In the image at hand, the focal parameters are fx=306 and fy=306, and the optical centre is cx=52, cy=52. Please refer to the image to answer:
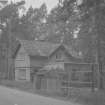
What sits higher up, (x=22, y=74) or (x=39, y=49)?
(x=39, y=49)

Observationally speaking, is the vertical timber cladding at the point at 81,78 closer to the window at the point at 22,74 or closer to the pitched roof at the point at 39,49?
the pitched roof at the point at 39,49

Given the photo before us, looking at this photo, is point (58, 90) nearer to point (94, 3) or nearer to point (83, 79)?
point (83, 79)

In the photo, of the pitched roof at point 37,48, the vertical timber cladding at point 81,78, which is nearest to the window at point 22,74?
the pitched roof at point 37,48

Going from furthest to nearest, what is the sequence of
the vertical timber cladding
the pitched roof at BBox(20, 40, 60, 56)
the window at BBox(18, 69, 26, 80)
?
the window at BBox(18, 69, 26, 80) → the pitched roof at BBox(20, 40, 60, 56) → the vertical timber cladding

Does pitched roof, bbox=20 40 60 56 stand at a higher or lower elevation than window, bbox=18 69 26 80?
higher

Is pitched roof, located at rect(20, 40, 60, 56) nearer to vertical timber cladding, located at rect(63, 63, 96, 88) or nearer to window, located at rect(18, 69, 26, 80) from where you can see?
window, located at rect(18, 69, 26, 80)

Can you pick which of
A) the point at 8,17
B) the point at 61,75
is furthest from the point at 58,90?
the point at 8,17

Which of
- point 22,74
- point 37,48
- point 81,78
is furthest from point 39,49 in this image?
point 81,78

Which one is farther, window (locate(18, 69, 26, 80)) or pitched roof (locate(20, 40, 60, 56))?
window (locate(18, 69, 26, 80))

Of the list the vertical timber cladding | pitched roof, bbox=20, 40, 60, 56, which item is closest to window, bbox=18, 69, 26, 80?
pitched roof, bbox=20, 40, 60, 56

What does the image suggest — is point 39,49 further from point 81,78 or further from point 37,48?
point 81,78

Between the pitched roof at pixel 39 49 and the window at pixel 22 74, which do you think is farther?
the window at pixel 22 74

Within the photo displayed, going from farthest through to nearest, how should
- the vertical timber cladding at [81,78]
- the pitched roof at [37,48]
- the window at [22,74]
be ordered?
the window at [22,74] → the pitched roof at [37,48] → the vertical timber cladding at [81,78]

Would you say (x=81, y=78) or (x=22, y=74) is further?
(x=22, y=74)
